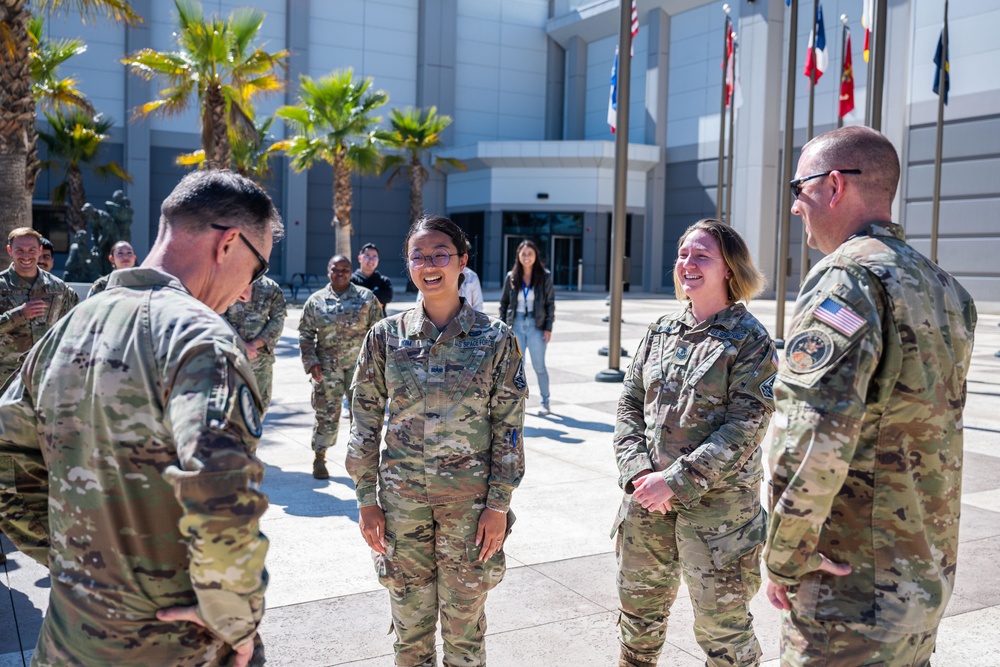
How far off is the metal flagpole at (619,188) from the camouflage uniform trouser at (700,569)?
9.03 metres

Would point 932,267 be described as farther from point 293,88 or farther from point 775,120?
point 293,88

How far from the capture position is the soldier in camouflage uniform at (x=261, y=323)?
24.0 ft

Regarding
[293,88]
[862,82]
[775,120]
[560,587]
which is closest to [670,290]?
[775,120]

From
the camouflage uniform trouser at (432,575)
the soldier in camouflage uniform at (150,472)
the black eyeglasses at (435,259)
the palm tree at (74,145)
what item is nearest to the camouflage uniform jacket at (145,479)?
the soldier in camouflage uniform at (150,472)

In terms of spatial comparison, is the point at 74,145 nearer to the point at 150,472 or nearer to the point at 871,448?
the point at 150,472

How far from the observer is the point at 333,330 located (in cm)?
755

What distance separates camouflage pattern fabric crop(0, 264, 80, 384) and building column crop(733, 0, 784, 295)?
28.9 metres

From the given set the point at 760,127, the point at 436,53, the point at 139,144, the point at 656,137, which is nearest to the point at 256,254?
the point at 760,127

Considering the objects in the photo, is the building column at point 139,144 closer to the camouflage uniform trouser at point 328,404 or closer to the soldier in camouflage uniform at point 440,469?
the camouflage uniform trouser at point 328,404

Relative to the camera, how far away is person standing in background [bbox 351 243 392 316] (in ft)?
32.2

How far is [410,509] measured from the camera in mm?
3197

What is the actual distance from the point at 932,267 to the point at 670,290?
3555cm

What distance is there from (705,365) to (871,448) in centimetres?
93

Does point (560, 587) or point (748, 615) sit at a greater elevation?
point (748, 615)
